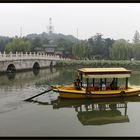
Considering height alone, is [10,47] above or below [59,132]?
above

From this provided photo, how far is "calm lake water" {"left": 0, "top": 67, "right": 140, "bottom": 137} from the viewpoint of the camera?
7828mm

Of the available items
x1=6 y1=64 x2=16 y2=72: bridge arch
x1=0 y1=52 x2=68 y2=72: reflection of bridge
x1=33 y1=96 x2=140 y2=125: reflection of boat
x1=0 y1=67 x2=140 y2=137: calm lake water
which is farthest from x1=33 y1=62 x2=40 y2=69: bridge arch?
x1=33 y1=96 x2=140 y2=125: reflection of boat

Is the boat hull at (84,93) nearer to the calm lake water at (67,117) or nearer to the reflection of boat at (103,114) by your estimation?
the calm lake water at (67,117)

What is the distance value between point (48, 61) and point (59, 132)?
1232 inches

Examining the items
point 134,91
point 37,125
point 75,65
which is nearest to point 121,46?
point 75,65

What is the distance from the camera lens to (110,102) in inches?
487

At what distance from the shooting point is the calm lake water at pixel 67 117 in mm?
7828

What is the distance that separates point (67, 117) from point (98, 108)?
6.66 feet

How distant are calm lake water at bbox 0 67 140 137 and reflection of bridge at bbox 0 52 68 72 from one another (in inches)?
537

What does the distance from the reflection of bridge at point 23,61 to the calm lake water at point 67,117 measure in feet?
44.7

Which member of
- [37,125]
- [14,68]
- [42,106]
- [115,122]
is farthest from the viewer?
[14,68]

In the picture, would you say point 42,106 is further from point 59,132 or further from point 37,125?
point 59,132

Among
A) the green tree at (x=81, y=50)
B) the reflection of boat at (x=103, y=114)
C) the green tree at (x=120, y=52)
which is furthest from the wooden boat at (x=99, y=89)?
the green tree at (x=81, y=50)

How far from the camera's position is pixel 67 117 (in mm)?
9781
